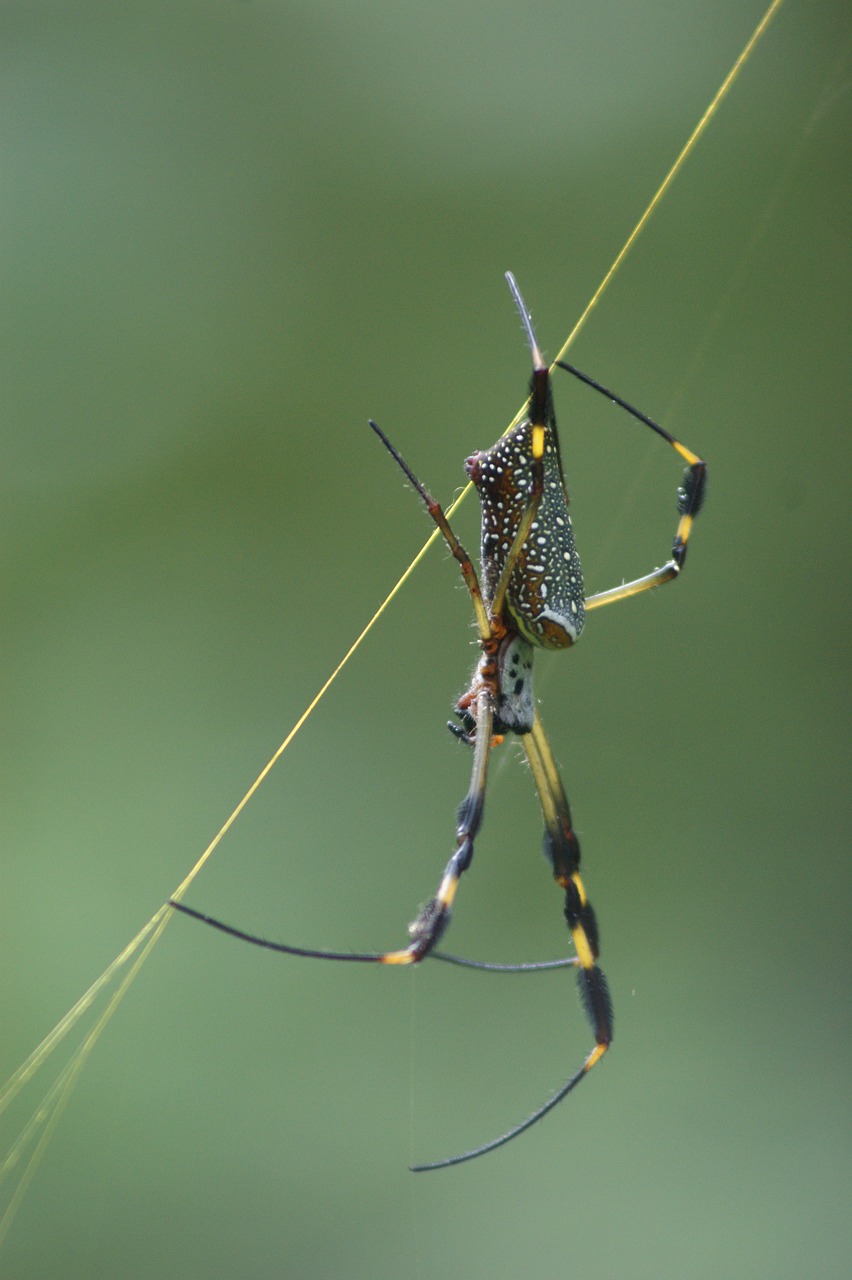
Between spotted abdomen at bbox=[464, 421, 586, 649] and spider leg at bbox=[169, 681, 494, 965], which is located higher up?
spotted abdomen at bbox=[464, 421, 586, 649]

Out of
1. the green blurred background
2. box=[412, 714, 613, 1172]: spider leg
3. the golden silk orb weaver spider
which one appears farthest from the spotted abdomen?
the green blurred background

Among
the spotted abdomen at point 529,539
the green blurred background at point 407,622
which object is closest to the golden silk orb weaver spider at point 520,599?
the spotted abdomen at point 529,539

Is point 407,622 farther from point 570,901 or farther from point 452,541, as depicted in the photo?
point 452,541

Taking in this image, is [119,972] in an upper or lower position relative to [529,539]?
lower

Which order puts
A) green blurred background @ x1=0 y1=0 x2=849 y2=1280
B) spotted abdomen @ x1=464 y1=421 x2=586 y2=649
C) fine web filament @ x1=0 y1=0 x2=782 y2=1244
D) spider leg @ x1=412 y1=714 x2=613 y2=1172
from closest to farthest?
fine web filament @ x1=0 y1=0 x2=782 y2=1244 → spotted abdomen @ x1=464 y1=421 x2=586 y2=649 → spider leg @ x1=412 y1=714 x2=613 y2=1172 → green blurred background @ x1=0 y1=0 x2=849 y2=1280

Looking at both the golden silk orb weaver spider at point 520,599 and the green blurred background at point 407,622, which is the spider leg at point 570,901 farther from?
the green blurred background at point 407,622

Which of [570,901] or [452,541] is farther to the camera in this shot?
[570,901]

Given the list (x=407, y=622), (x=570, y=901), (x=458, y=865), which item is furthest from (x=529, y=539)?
(x=407, y=622)

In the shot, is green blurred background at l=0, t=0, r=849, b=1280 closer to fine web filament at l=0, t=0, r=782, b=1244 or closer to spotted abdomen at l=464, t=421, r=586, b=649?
fine web filament at l=0, t=0, r=782, b=1244
